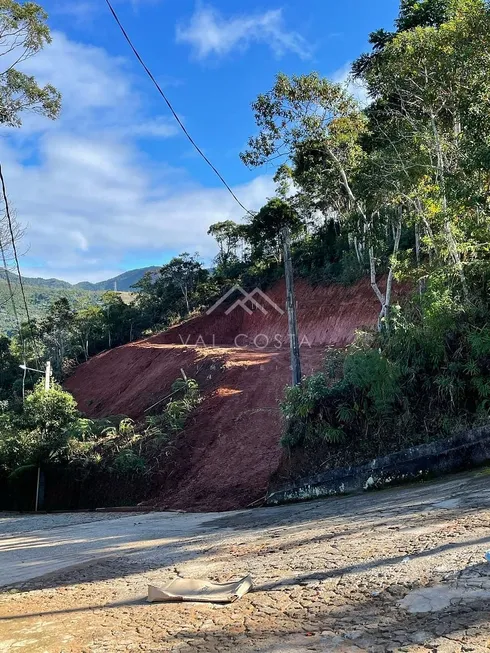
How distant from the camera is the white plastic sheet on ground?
3.14 metres

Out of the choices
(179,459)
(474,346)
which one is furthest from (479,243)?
(179,459)

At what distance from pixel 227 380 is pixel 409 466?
11853mm

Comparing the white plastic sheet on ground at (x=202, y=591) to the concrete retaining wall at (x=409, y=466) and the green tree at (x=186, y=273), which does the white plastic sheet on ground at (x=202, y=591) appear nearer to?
the concrete retaining wall at (x=409, y=466)

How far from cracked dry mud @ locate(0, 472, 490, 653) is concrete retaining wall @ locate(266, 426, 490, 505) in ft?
3.98

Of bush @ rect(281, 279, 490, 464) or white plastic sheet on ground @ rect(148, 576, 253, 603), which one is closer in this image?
white plastic sheet on ground @ rect(148, 576, 253, 603)

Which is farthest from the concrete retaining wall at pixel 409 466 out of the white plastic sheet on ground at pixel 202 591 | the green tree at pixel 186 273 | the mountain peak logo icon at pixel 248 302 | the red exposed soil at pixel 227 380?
the green tree at pixel 186 273

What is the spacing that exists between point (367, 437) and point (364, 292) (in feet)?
55.3

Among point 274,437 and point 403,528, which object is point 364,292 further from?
point 403,528

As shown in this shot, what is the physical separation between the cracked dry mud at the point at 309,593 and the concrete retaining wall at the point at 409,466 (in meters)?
1.21

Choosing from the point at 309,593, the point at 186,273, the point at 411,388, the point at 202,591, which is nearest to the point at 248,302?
the point at 186,273

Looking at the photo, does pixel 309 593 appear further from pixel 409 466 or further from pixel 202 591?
pixel 409 466

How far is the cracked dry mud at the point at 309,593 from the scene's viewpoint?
238 cm

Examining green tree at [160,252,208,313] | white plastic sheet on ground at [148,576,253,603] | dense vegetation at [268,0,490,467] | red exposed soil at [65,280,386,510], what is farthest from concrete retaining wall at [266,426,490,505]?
green tree at [160,252,208,313]

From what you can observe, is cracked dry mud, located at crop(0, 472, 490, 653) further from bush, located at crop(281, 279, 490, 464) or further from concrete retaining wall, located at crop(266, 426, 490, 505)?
bush, located at crop(281, 279, 490, 464)
